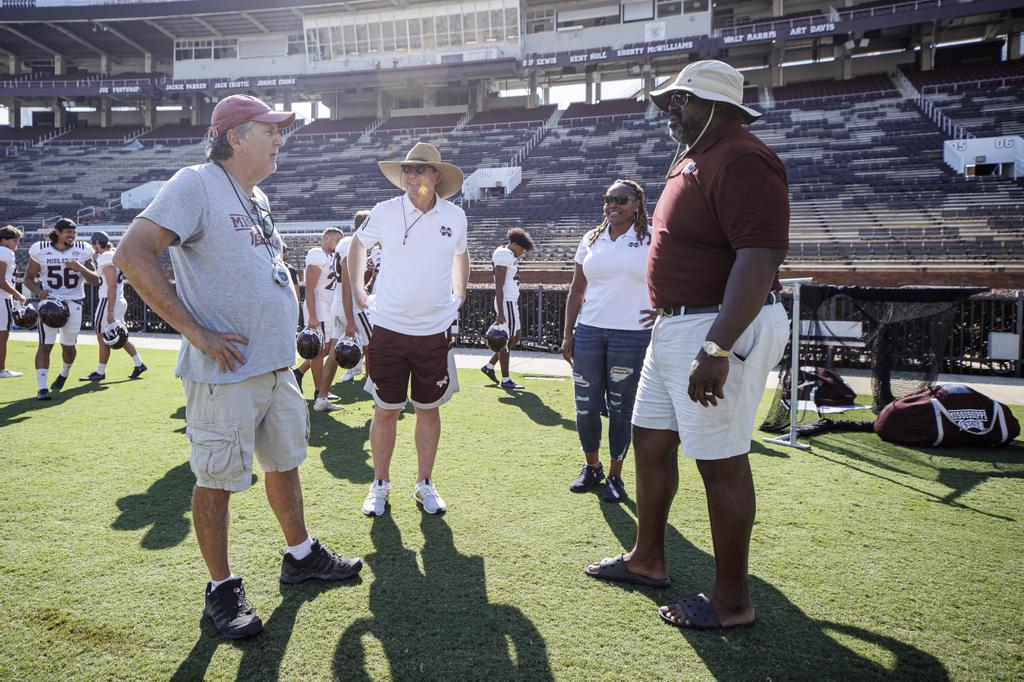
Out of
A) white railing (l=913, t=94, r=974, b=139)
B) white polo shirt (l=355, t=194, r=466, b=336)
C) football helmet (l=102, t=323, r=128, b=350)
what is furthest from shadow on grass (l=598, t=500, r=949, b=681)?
white railing (l=913, t=94, r=974, b=139)

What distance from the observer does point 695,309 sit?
99.7 inches

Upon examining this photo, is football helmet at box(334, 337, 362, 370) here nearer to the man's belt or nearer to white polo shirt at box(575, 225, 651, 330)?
white polo shirt at box(575, 225, 651, 330)

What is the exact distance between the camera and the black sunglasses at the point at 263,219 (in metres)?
2.71

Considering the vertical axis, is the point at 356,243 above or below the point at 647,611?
above

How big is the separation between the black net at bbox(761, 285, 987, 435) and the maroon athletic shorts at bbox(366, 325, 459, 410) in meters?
3.56

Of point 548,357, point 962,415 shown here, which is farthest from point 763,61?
point 962,415

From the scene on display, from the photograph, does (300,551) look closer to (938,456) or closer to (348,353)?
(348,353)

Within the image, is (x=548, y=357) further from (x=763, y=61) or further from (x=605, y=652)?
(x=763, y=61)

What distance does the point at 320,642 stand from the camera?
2.46 m

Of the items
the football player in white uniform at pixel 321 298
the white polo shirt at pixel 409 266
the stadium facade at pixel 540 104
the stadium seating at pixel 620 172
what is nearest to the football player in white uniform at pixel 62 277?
the football player in white uniform at pixel 321 298

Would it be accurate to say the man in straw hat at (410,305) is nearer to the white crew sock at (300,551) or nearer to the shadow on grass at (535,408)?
the white crew sock at (300,551)

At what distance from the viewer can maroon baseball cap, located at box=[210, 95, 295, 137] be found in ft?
8.44

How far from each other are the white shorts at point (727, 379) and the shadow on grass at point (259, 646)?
1.71 metres

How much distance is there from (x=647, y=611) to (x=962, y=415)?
13.7ft
